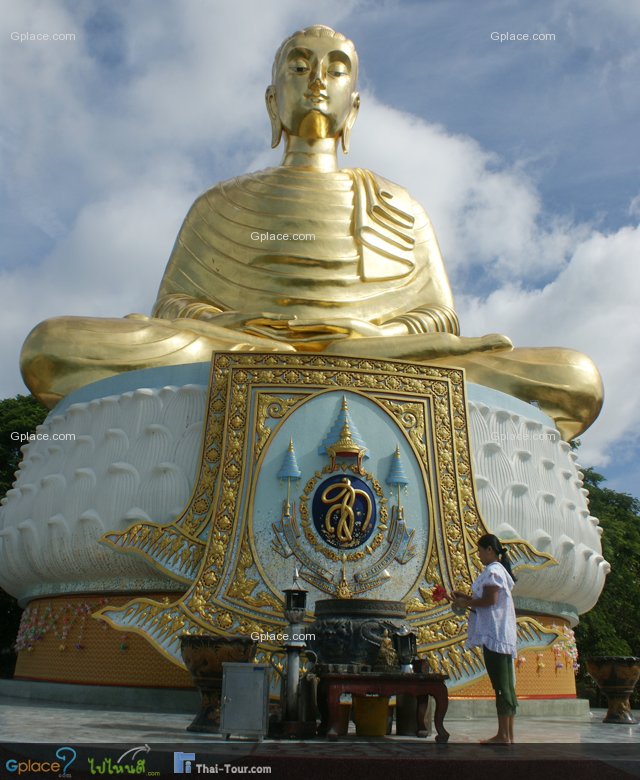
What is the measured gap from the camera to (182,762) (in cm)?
273

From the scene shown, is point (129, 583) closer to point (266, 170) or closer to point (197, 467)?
point (197, 467)

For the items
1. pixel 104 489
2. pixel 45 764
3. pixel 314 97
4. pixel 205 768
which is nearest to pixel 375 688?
pixel 205 768

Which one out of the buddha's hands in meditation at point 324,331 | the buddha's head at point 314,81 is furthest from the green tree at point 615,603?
the buddha's head at point 314,81

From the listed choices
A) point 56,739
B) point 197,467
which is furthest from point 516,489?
point 56,739

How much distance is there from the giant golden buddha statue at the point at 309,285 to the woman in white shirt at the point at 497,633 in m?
4.18

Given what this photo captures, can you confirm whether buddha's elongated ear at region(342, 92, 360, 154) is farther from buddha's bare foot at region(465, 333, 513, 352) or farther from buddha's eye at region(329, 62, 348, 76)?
buddha's bare foot at region(465, 333, 513, 352)

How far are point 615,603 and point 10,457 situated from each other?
40.8 feet

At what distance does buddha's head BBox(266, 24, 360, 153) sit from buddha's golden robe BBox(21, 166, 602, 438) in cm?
95

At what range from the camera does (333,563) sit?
6117mm

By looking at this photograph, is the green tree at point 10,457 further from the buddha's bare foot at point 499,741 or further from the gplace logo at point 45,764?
the buddha's bare foot at point 499,741

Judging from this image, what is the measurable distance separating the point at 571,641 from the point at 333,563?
3138 millimetres

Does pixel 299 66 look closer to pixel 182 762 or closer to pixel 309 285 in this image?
pixel 309 285

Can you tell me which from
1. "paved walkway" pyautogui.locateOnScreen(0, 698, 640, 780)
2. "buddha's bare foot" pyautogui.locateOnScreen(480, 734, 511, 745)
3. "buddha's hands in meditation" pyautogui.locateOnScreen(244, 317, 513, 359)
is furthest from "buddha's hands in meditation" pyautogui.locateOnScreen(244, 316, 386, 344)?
"buddha's bare foot" pyautogui.locateOnScreen(480, 734, 511, 745)

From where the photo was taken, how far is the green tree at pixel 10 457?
13.4 metres
